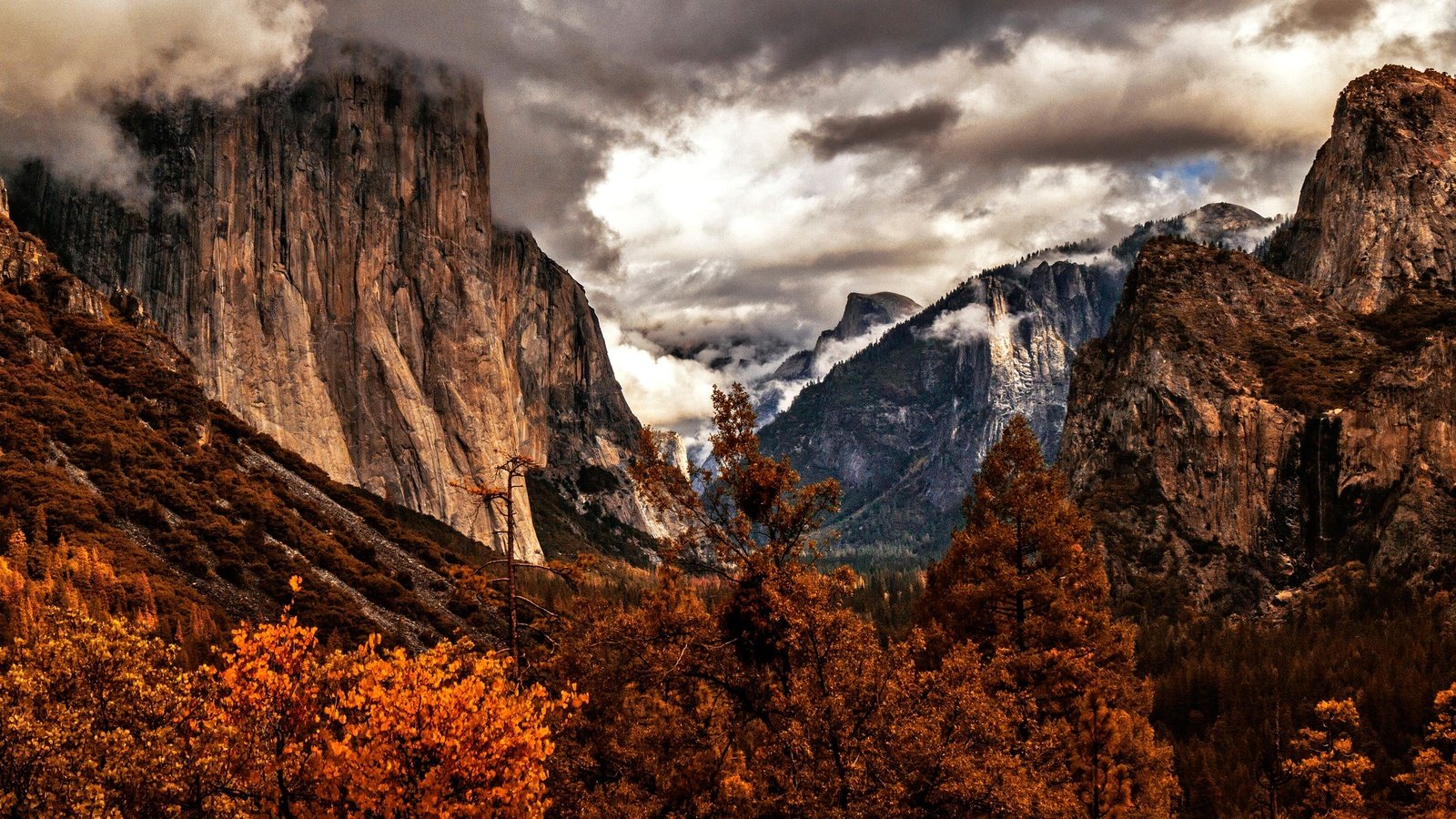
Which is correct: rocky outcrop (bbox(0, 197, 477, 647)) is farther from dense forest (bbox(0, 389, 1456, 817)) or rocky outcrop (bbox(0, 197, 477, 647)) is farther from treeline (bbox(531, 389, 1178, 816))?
treeline (bbox(531, 389, 1178, 816))

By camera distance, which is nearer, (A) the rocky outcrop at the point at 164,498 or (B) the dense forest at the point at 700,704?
(B) the dense forest at the point at 700,704

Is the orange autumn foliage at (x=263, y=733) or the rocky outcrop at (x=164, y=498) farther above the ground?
the rocky outcrop at (x=164, y=498)

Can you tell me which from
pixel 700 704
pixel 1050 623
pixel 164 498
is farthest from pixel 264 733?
pixel 164 498

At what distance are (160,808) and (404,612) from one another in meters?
90.1

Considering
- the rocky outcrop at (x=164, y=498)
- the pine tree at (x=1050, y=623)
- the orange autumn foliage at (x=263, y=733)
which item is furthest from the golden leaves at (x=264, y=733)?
the rocky outcrop at (x=164, y=498)

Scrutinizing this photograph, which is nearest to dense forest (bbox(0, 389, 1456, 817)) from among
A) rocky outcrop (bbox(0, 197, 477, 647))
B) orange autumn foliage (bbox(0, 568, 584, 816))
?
orange autumn foliage (bbox(0, 568, 584, 816))

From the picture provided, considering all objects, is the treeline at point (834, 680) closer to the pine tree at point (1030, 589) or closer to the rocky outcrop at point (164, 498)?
the pine tree at point (1030, 589)

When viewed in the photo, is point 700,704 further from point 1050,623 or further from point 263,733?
point 263,733

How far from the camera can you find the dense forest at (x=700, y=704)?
2052 cm

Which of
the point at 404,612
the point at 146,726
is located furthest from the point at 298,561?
the point at 146,726

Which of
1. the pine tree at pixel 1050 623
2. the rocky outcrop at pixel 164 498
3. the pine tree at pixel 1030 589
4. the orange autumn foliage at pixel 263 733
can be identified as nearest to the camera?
the orange autumn foliage at pixel 263 733

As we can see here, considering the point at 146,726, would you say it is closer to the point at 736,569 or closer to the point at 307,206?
the point at 736,569

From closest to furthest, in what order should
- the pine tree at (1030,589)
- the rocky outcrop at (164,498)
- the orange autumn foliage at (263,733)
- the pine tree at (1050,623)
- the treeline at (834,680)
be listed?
the orange autumn foliage at (263,733) → the treeline at (834,680) → the pine tree at (1050,623) → the pine tree at (1030,589) → the rocky outcrop at (164,498)

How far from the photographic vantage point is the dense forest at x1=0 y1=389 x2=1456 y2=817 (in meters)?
20.5
